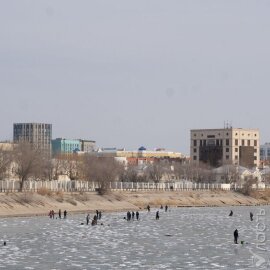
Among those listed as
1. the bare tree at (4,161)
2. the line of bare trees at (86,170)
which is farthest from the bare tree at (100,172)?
the bare tree at (4,161)

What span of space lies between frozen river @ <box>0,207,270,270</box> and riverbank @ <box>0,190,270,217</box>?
10.8 metres

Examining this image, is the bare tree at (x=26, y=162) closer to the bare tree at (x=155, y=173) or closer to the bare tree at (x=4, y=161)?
the bare tree at (x=4, y=161)

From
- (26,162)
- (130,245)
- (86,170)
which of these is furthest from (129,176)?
(130,245)

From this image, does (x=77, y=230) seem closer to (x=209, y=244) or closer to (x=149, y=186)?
(x=209, y=244)

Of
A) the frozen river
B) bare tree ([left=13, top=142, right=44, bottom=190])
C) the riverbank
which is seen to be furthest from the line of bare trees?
the frozen river

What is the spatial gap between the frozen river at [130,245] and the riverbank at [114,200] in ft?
35.3

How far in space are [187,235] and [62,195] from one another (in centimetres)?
4597

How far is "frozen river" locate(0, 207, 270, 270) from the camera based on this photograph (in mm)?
49438

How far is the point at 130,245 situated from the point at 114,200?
63554 mm

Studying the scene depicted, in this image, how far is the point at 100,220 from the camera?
3627 inches

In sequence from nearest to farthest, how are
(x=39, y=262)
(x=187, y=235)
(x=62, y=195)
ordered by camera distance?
(x=39, y=262) < (x=187, y=235) < (x=62, y=195)

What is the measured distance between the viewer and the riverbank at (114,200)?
10125 cm

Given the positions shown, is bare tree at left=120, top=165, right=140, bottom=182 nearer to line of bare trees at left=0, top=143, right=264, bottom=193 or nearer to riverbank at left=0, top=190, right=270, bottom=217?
line of bare trees at left=0, top=143, right=264, bottom=193

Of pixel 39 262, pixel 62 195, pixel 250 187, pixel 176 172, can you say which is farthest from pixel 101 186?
pixel 39 262
